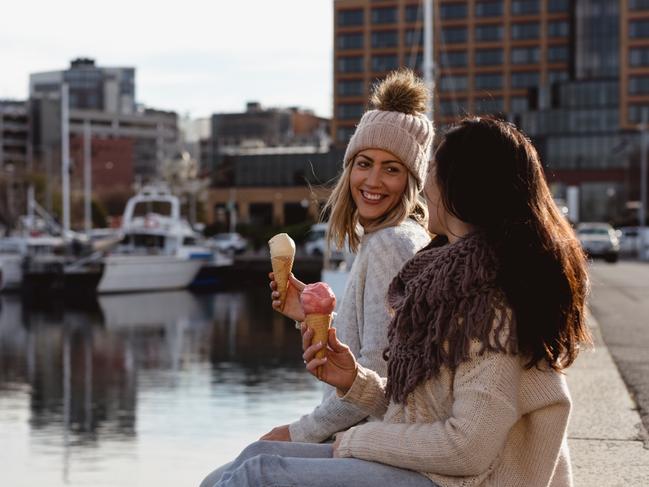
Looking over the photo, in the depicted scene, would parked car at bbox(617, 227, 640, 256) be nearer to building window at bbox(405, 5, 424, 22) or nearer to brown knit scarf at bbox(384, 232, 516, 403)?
building window at bbox(405, 5, 424, 22)

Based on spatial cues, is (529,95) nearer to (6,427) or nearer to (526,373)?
(6,427)

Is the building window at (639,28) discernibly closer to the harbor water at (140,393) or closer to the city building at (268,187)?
the city building at (268,187)

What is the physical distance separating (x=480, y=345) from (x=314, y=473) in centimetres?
49

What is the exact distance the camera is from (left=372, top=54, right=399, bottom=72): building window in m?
114

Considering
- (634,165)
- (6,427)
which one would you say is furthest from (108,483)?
(634,165)

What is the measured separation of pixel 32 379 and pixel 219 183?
91820mm

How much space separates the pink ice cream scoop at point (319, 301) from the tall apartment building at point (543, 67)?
92.7 m

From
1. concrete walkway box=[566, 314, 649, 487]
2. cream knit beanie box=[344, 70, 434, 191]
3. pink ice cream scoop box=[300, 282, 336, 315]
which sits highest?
cream knit beanie box=[344, 70, 434, 191]

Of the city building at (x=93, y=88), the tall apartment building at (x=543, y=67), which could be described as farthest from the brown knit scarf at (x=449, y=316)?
the city building at (x=93, y=88)

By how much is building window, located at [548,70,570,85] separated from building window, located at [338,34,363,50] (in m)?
18.0

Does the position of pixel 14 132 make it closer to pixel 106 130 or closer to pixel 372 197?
pixel 106 130

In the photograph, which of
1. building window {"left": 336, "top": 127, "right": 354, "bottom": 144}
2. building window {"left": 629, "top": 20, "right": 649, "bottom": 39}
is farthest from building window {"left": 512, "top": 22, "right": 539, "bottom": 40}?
building window {"left": 336, "top": 127, "right": 354, "bottom": 144}

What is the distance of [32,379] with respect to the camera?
837 inches

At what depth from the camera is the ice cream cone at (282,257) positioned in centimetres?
337
